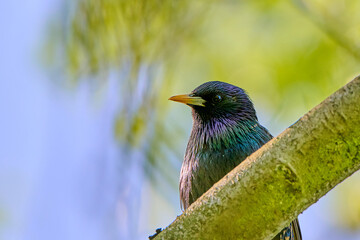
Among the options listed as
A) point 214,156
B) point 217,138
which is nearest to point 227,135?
point 217,138

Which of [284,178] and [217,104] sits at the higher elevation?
[217,104]

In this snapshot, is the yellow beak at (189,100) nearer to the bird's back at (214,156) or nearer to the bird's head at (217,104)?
the bird's head at (217,104)

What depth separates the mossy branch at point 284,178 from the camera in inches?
92.9

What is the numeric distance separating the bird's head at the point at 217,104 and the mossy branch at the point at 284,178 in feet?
6.03

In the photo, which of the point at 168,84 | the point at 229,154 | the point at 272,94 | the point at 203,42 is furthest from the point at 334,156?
the point at 203,42

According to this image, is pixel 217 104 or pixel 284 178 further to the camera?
pixel 217 104

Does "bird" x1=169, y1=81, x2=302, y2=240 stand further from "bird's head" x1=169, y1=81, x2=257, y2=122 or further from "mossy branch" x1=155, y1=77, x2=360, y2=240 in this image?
"mossy branch" x1=155, y1=77, x2=360, y2=240

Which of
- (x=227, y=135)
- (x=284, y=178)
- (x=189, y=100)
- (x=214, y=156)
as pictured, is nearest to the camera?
(x=284, y=178)

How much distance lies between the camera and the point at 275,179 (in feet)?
8.11

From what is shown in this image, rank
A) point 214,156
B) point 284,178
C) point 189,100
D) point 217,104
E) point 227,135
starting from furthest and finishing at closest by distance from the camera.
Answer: point 217,104 < point 189,100 < point 227,135 < point 214,156 < point 284,178

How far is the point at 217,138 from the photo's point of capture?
4.12 metres

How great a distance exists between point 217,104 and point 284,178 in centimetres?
202

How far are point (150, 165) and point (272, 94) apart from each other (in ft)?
6.33

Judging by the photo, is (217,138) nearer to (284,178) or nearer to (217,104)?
(217,104)
